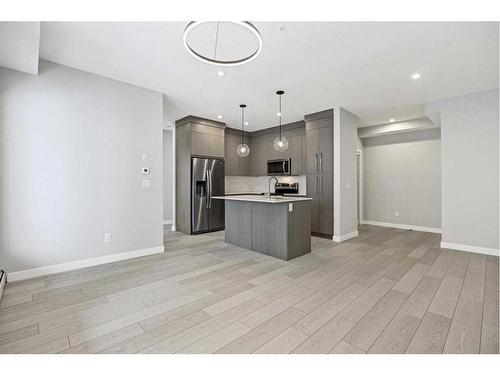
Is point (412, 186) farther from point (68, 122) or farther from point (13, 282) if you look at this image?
point (13, 282)

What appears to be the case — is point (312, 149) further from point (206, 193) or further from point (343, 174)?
point (206, 193)

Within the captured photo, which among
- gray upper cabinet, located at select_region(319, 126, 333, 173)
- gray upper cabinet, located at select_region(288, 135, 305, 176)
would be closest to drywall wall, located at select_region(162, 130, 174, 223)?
gray upper cabinet, located at select_region(288, 135, 305, 176)

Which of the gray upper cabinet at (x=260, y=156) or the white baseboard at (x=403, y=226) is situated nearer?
the white baseboard at (x=403, y=226)

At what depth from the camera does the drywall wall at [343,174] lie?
191 inches

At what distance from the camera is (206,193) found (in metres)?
5.74

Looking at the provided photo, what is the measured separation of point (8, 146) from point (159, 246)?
2.40 metres

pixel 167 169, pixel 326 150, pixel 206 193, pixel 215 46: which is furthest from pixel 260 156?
pixel 215 46

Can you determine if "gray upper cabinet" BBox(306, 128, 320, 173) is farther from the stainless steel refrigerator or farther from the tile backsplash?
the stainless steel refrigerator

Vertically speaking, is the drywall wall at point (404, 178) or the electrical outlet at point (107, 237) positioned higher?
the drywall wall at point (404, 178)

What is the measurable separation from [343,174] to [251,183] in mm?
3296

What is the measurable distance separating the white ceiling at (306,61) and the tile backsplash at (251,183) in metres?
2.51

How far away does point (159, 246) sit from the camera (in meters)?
4.05

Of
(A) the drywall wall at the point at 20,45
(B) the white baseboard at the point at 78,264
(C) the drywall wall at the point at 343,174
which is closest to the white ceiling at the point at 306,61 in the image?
(A) the drywall wall at the point at 20,45

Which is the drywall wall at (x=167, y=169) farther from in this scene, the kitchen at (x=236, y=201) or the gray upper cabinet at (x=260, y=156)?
the gray upper cabinet at (x=260, y=156)
